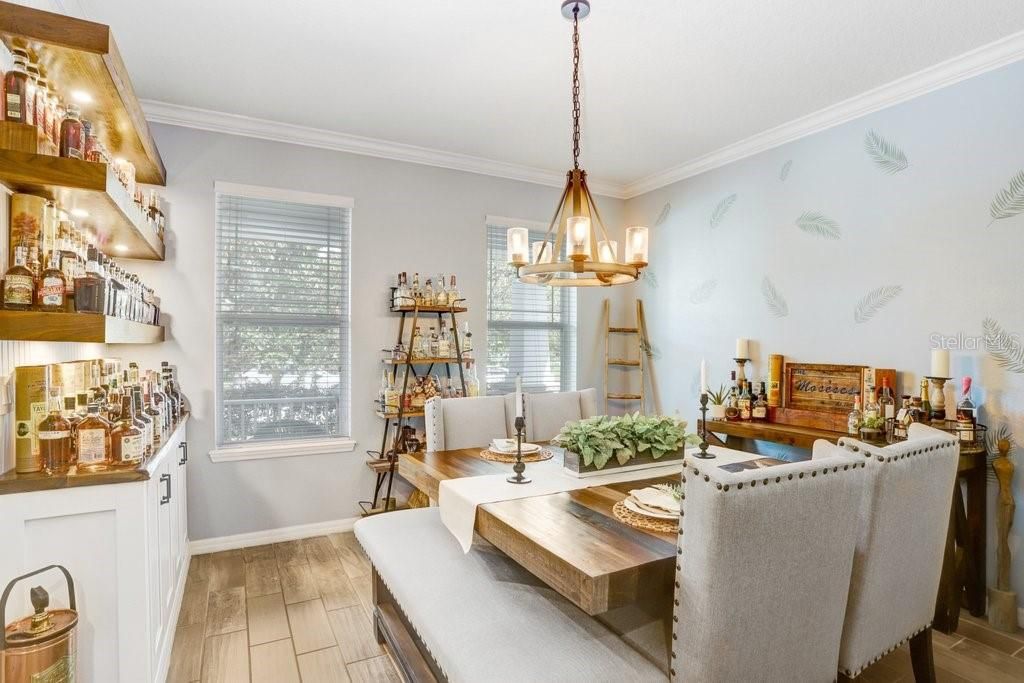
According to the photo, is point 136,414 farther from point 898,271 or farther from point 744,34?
point 898,271

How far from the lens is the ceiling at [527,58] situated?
2320 mm

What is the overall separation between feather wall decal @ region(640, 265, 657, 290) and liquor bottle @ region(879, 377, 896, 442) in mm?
1965

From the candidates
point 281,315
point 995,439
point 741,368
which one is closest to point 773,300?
point 741,368

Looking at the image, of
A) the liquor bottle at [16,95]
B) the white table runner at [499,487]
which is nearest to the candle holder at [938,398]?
the white table runner at [499,487]

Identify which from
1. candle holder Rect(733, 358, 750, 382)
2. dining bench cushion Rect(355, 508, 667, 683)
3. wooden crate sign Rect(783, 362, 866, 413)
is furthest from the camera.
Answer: candle holder Rect(733, 358, 750, 382)

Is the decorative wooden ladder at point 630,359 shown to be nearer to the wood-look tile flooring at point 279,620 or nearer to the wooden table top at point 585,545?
the wood-look tile flooring at point 279,620

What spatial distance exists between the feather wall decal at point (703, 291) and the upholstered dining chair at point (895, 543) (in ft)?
8.06

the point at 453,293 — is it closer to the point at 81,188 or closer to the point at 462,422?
the point at 462,422

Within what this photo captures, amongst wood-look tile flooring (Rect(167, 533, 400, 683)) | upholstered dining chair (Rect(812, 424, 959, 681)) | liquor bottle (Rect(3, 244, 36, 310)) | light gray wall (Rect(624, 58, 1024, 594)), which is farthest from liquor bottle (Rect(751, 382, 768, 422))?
liquor bottle (Rect(3, 244, 36, 310))

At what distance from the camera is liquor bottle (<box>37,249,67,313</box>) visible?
162cm

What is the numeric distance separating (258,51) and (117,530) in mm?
2171

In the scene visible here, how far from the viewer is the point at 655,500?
177 cm

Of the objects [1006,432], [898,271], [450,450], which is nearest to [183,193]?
[450,450]

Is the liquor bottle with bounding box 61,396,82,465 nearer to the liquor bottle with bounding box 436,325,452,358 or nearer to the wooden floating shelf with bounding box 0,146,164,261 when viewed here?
the wooden floating shelf with bounding box 0,146,164,261
